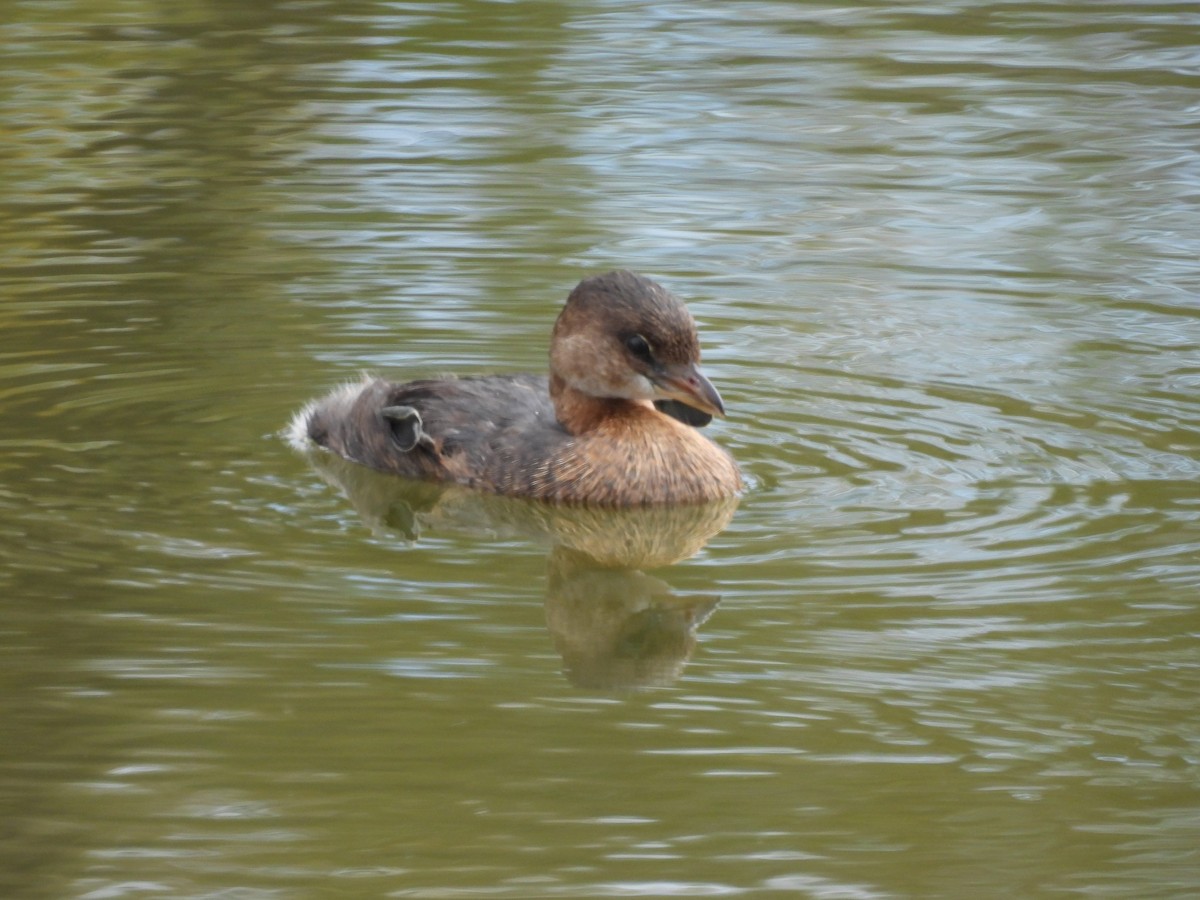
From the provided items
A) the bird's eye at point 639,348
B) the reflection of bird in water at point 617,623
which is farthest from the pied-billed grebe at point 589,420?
the reflection of bird in water at point 617,623

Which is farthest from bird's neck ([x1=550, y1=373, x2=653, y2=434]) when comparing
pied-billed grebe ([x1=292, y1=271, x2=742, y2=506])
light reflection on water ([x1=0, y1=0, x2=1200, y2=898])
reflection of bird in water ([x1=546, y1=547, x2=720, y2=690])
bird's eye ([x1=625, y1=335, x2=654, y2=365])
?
reflection of bird in water ([x1=546, y1=547, x2=720, y2=690])

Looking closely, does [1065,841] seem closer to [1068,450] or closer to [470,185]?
[1068,450]

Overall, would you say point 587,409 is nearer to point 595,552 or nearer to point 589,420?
point 589,420

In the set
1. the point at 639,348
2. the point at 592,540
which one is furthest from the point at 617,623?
the point at 639,348

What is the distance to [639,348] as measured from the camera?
28.0 feet

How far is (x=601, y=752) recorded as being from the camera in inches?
234

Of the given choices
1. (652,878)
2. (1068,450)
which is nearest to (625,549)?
(1068,450)

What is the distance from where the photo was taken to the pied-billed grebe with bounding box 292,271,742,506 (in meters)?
8.48

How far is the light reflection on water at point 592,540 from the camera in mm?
5551

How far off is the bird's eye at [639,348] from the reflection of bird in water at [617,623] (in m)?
0.85

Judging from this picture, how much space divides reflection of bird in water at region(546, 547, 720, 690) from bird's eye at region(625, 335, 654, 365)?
847mm

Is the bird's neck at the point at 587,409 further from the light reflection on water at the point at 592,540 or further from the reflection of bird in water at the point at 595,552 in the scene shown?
the light reflection on water at the point at 592,540

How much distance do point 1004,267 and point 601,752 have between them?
6.15 m

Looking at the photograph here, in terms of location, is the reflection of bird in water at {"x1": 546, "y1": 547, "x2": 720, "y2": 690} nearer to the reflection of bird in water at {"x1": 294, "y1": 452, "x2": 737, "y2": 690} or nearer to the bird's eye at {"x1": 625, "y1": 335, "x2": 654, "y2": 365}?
the reflection of bird in water at {"x1": 294, "y1": 452, "x2": 737, "y2": 690}
